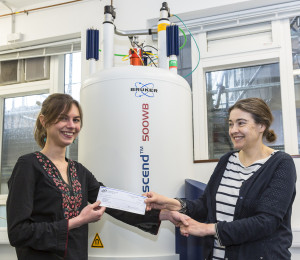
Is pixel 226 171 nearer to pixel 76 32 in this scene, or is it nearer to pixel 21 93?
pixel 76 32

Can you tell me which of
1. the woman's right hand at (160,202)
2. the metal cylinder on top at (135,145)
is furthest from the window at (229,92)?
the woman's right hand at (160,202)

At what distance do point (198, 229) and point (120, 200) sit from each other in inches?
11.3

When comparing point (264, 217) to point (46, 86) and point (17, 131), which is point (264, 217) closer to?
point (46, 86)

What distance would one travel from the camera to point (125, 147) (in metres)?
1.49

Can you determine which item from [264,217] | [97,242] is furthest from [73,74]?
[264,217]

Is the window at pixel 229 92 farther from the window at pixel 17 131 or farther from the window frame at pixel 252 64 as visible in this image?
the window at pixel 17 131

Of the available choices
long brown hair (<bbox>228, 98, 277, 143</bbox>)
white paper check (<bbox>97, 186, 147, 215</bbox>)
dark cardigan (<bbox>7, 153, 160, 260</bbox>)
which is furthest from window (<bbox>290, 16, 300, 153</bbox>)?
dark cardigan (<bbox>7, 153, 160, 260</bbox>)

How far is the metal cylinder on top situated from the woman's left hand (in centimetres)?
25

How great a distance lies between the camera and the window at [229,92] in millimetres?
2346

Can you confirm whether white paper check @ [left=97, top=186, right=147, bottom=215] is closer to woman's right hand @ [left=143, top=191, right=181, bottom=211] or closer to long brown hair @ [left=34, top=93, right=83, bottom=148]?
woman's right hand @ [left=143, top=191, right=181, bottom=211]

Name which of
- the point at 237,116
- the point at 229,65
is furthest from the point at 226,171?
the point at 229,65

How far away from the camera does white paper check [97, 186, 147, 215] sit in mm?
1226

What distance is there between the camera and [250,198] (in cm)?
117

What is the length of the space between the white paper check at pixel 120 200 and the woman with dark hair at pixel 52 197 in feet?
0.12
